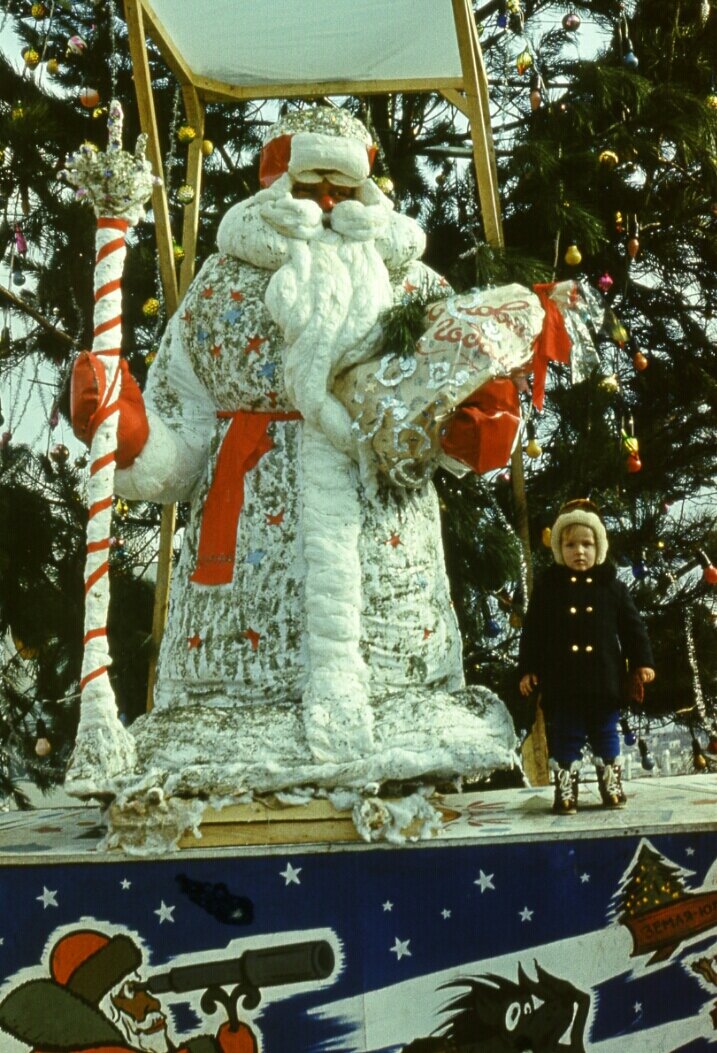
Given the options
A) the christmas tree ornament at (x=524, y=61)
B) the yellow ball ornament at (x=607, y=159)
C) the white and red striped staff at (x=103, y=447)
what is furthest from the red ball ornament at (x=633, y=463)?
the white and red striped staff at (x=103, y=447)

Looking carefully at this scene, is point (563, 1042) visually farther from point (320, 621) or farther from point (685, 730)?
point (685, 730)

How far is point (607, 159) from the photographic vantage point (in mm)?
3455

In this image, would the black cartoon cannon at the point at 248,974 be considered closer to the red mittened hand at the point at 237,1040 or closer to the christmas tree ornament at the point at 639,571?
the red mittened hand at the point at 237,1040

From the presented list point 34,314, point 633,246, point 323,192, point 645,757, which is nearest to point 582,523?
point 323,192

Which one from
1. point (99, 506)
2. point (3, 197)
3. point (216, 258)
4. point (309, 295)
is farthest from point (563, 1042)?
point (3, 197)

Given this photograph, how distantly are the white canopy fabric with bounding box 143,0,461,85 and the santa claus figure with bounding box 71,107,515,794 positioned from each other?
301 millimetres

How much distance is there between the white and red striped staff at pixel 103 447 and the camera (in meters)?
2.18

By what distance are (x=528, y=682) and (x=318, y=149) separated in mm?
1083

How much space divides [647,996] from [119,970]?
86 cm

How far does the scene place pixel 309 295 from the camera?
7.94ft

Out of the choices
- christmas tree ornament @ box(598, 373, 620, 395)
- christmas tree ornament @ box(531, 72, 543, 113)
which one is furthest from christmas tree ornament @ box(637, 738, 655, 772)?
christmas tree ornament @ box(531, 72, 543, 113)

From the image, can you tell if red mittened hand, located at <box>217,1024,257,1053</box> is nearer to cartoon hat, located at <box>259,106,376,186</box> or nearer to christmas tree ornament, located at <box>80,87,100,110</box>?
cartoon hat, located at <box>259,106,376,186</box>

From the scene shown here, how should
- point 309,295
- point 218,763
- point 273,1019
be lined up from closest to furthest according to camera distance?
point 273,1019, point 218,763, point 309,295

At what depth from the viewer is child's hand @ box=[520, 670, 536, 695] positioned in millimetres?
2527
